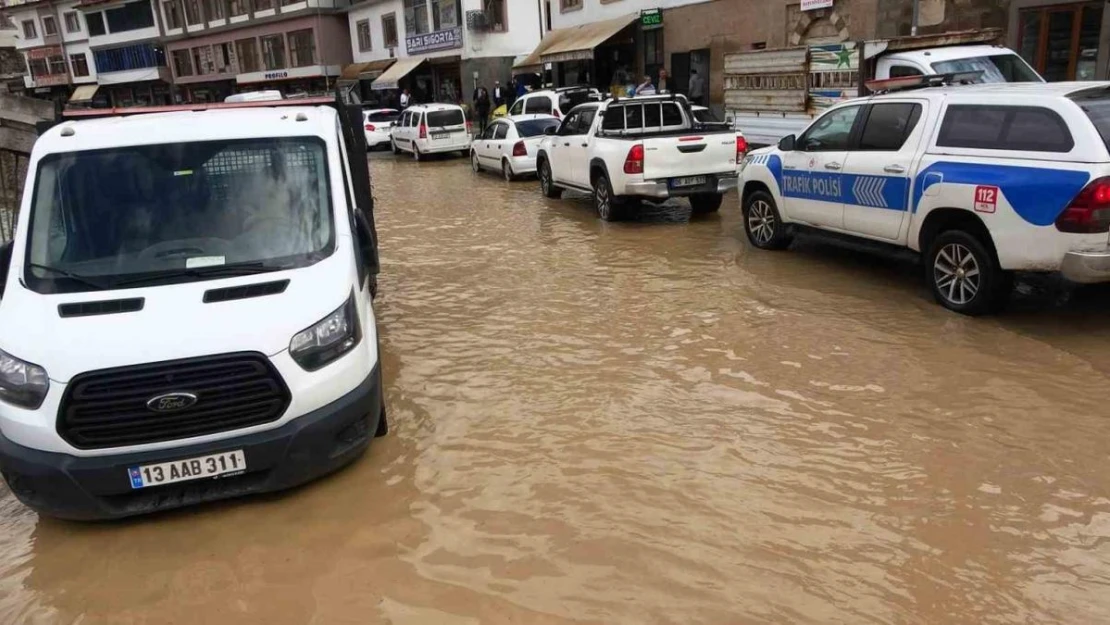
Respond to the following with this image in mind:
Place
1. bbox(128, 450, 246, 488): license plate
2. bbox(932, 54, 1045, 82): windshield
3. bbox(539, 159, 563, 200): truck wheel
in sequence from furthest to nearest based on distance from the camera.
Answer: bbox(539, 159, 563, 200): truck wheel → bbox(932, 54, 1045, 82): windshield → bbox(128, 450, 246, 488): license plate

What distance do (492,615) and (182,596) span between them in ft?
4.75

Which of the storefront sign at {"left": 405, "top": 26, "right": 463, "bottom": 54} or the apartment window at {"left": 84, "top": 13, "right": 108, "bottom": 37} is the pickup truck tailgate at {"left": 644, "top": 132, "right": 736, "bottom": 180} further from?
the apartment window at {"left": 84, "top": 13, "right": 108, "bottom": 37}

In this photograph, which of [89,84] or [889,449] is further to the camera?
[89,84]

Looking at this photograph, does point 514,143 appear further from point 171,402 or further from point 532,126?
point 171,402

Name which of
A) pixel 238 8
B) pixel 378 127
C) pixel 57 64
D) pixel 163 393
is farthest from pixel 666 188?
pixel 57 64

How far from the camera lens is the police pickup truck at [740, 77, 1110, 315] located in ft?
18.8

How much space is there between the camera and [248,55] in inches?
2032

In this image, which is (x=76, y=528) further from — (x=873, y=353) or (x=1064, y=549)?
(x=873, y=353)

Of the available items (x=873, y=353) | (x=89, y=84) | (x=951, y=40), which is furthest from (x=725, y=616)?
(x=89, y=84)

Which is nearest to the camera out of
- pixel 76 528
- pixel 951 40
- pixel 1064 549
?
pixel 1064 549

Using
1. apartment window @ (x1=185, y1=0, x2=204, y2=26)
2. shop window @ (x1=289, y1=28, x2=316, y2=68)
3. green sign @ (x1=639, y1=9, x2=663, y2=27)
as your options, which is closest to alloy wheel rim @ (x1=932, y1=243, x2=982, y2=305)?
green sign @ (x1=639, y1=9, x2=663, y2=27)

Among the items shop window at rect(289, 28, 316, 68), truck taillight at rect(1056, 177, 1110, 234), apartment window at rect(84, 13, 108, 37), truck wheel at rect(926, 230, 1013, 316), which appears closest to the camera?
truck taillight at rect(1056, 177, 1110, 234)

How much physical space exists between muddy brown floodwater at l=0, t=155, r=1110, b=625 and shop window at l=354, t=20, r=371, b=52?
132ft

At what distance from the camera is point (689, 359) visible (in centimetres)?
616
